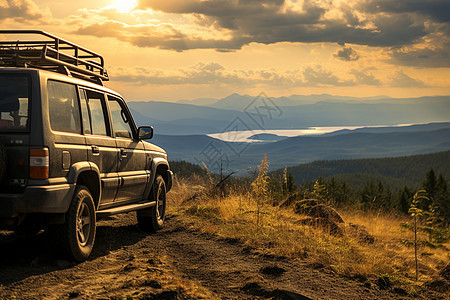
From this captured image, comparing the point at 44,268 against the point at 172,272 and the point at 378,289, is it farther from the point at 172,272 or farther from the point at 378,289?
the point at 378,289

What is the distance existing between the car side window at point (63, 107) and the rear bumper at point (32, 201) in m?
0.76

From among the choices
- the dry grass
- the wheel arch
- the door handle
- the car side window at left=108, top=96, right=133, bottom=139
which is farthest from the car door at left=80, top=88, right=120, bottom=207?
the dry grass

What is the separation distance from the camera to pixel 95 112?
6.64m

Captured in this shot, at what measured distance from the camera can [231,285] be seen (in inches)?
212

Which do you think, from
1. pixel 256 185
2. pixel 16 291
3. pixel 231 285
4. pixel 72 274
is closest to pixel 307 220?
pixel 256 185

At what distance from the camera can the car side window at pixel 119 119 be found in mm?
7335

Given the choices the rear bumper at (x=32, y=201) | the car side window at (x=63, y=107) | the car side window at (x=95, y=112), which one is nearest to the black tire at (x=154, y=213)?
the car side window at (x=95, y=112)

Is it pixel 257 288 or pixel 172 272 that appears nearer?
pixel 257 288

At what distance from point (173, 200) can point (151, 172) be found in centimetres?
596

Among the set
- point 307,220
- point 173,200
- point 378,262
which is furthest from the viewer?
point 173,200

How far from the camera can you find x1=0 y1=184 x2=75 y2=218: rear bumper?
492 cm

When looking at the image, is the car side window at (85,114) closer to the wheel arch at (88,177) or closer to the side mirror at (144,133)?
the wheel arch at (88,177)

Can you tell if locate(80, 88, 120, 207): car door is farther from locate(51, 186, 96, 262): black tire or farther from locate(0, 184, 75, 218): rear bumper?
locate(0, 184, 75, 218): rear bumper

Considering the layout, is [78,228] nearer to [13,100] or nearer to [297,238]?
[13,100]
